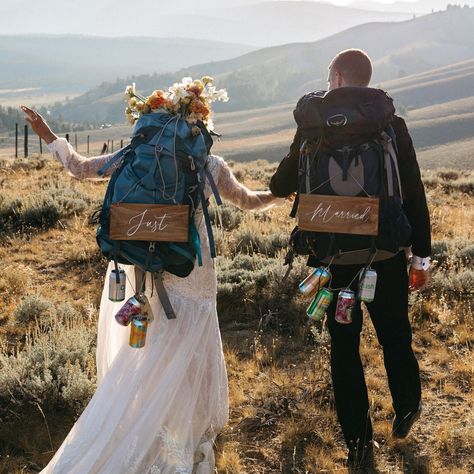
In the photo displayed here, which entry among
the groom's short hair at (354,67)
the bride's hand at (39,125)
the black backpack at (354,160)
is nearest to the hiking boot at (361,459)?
the black backpack at (354,160)

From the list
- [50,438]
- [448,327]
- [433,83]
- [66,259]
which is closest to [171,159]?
[50,438]

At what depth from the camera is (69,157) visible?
3.34 m

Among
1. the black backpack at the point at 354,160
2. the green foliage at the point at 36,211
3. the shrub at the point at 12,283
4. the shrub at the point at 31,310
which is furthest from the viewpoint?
the green foliage at the point at 36,211

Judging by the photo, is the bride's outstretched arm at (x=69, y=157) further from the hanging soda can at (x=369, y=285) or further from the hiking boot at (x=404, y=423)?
the hiking boot at (x=404, y=423)

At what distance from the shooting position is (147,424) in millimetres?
2988

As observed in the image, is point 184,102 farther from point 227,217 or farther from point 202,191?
point 227,217

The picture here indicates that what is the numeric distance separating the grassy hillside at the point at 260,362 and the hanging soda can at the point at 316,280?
1.01m

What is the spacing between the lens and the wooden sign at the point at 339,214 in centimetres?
275

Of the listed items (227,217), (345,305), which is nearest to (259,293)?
(345,305)

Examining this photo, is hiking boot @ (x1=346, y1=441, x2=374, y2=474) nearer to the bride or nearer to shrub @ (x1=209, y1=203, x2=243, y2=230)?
the bride

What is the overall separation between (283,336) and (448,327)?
1.34 meters

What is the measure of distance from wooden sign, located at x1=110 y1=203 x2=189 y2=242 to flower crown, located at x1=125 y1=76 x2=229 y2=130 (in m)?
0.51

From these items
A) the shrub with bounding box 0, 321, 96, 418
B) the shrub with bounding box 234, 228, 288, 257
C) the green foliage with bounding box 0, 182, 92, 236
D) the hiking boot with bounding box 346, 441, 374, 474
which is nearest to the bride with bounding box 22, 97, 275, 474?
the shrub with bounding box 0, 321, 96, 418

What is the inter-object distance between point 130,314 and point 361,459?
1473mm
